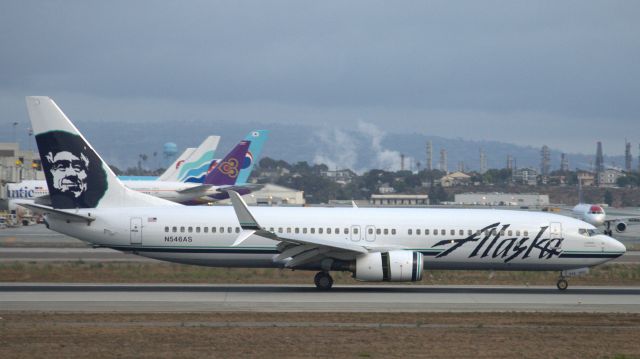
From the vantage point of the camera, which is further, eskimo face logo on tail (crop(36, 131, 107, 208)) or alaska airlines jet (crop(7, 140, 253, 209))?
alaska airlines jet (crop(7, 140, 253, 209))

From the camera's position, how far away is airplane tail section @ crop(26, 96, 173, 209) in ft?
113

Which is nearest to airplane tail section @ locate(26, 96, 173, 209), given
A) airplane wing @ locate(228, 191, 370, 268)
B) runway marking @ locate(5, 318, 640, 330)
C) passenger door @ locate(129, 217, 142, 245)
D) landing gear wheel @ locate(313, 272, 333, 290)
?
passenger door @ locate(129, 217, 142, 245)

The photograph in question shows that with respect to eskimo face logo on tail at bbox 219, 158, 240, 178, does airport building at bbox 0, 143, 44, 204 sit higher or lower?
higher

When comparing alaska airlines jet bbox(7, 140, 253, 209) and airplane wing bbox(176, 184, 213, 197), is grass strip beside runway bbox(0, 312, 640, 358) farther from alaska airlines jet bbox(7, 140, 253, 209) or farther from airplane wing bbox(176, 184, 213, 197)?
alaska airlines jet bbox(7, 140, 253, 209)

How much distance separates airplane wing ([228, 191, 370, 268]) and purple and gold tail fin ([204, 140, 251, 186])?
4070 cm

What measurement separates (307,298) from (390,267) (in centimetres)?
331

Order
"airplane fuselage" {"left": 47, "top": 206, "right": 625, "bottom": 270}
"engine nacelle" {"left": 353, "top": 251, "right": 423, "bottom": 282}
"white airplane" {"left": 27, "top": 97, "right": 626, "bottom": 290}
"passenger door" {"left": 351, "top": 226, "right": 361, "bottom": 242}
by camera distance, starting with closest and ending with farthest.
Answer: "engine nacelle" {"left": 353, "top": 251, "right": 423, "bottom": 282}
"white airplane" {"left": 27, "top": 97, "right": 626, "bottom": 290}
"airplane fuselage" {"left": 47, "top": 206, "right": 625, "bottom": 270}
"passenger door" {"left": 351, "top": 226, "right": 361, "bottom": 242}

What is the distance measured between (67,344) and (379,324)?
8.13 metres

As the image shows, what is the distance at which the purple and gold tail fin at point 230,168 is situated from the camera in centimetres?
7456

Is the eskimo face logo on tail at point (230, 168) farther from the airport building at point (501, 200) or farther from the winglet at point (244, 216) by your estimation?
the airport building at point (501, 200)

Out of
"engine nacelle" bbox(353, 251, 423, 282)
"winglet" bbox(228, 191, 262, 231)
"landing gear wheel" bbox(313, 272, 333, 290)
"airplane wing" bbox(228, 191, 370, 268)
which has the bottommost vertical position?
"landing gear wheel" bbox(313, 272, 333, 290)

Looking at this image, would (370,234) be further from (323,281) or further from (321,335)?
(321,335)

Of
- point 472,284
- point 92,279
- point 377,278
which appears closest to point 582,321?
point 377,278

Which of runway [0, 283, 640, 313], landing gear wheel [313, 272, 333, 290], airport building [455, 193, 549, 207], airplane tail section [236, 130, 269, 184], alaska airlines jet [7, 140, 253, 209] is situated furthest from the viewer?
airport building [455, 193, 549, 207]
